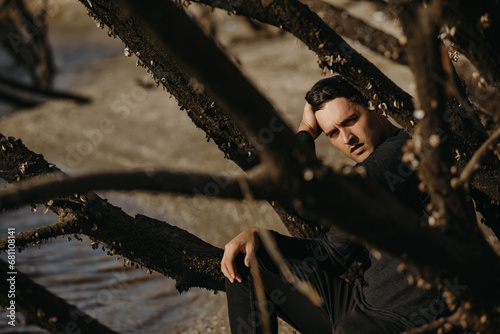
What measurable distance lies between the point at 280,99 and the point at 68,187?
661 centimetres

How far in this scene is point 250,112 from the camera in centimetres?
126

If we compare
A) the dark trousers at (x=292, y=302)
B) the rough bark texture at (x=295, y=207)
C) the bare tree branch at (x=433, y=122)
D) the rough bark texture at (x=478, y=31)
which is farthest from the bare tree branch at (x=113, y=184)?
the dark trousers at (x=292, y=302)

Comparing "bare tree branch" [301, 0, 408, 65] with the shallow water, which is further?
the shallow water

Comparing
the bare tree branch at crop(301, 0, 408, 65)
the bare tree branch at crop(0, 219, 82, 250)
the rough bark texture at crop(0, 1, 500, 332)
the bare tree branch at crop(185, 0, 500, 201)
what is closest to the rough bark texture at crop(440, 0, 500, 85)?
the rough bark texture at crop(0, 1, 500, 332)

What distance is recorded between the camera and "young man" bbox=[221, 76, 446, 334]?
2.10m

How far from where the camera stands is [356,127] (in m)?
2.48

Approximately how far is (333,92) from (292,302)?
3.06 ft

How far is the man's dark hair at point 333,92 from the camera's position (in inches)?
99.7

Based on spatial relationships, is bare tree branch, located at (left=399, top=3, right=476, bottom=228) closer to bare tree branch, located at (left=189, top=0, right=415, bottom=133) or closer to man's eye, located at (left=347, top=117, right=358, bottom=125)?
bare tree branch, located at (left=189, top=0, right=415, bottom=133)

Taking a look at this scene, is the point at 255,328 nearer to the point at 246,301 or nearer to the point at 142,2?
the point at 246,301

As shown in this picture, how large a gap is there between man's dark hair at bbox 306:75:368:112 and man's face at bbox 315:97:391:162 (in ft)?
0.07

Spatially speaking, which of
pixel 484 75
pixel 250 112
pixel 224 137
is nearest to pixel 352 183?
pixel 250 112

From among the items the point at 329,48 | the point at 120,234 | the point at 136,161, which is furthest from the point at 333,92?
the point at 136,161

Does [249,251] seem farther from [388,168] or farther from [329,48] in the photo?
[329,48]
